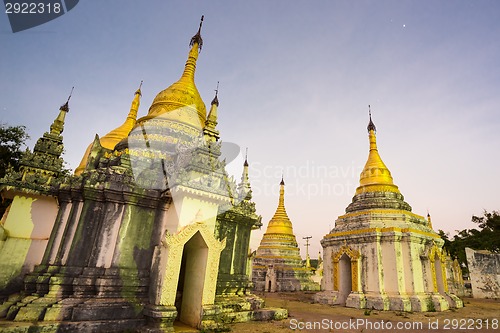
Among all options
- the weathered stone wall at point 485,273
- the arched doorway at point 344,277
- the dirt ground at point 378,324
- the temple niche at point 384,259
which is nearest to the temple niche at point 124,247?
the dirt ground at point 378,324

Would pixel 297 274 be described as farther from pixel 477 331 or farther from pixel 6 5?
pixel 6 5

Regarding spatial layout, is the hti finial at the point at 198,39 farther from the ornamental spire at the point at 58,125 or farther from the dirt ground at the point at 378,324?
the dirt ground at the point at 378,324

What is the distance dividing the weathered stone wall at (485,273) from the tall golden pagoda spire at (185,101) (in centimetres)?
2941

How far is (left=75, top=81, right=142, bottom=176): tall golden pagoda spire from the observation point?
57.1 feet

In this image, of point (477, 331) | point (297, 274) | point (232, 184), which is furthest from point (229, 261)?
point (297, 274)

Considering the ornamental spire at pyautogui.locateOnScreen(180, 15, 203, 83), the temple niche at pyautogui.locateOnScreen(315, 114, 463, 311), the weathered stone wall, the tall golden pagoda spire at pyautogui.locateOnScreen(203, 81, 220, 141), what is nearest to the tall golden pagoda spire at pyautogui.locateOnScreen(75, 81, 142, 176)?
the ornamental spire at pyautogui.locateOnScreen(180, 15, 203, 83)

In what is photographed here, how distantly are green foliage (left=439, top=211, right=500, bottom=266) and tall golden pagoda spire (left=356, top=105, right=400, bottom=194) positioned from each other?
2418 cm

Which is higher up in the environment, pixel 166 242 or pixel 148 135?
pixel 148 135

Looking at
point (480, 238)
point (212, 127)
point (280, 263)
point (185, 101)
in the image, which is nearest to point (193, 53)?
point (185, 101)

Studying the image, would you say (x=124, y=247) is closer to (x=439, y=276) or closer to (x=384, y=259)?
(x=384, y=259)

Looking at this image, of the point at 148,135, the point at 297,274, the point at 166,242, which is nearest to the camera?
the point at 166,242

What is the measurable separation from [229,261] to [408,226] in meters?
13.1

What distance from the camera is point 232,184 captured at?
11.3 m

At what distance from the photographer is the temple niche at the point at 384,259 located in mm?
16672
